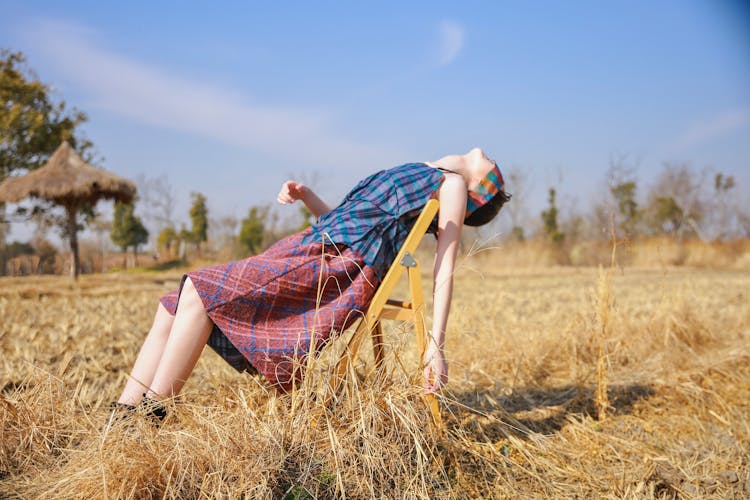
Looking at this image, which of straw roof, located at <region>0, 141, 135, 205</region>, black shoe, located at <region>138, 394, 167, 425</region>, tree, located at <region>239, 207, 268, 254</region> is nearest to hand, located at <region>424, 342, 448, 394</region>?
black shoe, located at <region>138, 394, 167, 425</region>

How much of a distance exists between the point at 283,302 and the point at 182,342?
0.44 m

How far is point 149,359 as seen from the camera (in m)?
2.48

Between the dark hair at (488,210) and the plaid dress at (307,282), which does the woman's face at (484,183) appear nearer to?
the dark hair at (488,210)

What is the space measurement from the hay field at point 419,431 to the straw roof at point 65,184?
37.8 ft

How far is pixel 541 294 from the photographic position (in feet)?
35.8

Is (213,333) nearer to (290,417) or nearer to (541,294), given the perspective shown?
(290,417)

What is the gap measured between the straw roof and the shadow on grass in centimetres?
1445

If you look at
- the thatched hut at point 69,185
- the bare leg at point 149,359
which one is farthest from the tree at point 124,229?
the bare leg at point 149,359

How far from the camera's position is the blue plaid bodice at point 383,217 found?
98.7 inches

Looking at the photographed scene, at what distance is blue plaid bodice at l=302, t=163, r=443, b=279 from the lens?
8.23 ft

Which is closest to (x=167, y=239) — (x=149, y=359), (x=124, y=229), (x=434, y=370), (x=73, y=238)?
(x=124, y=229)

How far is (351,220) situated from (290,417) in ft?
2.97

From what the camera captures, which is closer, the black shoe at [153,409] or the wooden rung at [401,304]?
the black shoe at [153,409]

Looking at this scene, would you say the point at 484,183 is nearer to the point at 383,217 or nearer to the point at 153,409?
the point at 383,217
